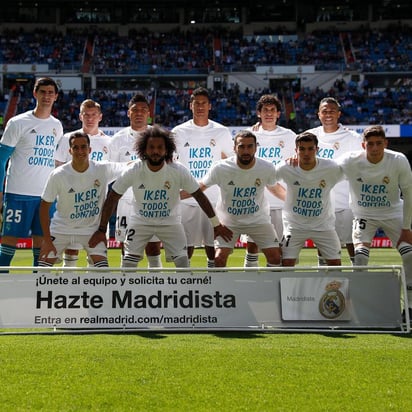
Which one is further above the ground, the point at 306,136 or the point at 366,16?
the point at 366,16

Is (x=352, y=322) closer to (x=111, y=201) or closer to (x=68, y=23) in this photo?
(x=111, y=201)

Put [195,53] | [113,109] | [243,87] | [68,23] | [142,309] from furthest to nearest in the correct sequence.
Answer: [68,23] → [195,53] → [243,87] → [113,109] → [142,309]

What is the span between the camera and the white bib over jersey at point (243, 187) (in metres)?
6.55

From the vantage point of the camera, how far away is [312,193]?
21.3 ft

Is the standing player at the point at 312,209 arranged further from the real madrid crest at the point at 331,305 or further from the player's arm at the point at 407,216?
A: the real madrid crest at the point at 331,305

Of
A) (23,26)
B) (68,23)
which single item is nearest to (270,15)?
(68,23)

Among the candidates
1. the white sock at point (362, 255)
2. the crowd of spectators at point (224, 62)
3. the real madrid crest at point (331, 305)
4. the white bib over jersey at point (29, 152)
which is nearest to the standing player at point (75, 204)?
the white bib over jersey at point (29, 152)

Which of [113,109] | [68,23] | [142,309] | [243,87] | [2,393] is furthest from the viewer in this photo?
[68,23]

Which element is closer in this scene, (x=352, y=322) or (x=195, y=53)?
(x=352, y=322)

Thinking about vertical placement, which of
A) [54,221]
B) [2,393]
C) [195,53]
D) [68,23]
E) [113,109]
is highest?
[68,23]

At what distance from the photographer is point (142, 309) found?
5.66m

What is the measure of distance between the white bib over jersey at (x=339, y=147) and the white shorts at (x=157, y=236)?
2104 mm

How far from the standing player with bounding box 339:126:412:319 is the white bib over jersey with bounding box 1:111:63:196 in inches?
122

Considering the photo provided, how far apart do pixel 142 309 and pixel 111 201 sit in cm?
114
